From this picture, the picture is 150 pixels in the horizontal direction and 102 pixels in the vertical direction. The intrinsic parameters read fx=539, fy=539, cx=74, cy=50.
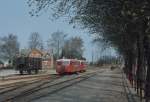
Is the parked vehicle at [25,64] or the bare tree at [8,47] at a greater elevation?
the bare tree at [8,47]

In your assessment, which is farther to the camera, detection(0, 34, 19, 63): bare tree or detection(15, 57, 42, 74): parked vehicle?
detection(0, 34, 19, 63): bare tree

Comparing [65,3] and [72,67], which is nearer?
[65,3]

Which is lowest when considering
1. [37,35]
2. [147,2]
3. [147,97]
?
[147,97]

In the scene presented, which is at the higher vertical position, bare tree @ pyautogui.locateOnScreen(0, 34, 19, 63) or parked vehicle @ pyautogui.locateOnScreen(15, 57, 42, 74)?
bare tree @ pyautogui.locateOnScreen(0, 34, 19, 63)

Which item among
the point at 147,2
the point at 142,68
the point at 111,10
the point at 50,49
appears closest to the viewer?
the point at 147,2

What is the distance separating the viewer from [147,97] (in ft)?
79.9

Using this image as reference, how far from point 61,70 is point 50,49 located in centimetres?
10952

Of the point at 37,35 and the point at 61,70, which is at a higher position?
the point at 37,35

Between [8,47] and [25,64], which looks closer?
[25,64]

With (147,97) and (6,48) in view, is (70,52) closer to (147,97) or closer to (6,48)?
(6,48)

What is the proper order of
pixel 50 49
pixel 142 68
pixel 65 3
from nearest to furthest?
pixel 65 3, pixel 142 68, pixel 50 49

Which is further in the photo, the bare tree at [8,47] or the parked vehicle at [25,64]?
the bare tree at [8,47]

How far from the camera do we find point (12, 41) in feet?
631

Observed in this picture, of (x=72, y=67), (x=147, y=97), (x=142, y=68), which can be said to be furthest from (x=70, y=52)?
(x=147, y=97)
